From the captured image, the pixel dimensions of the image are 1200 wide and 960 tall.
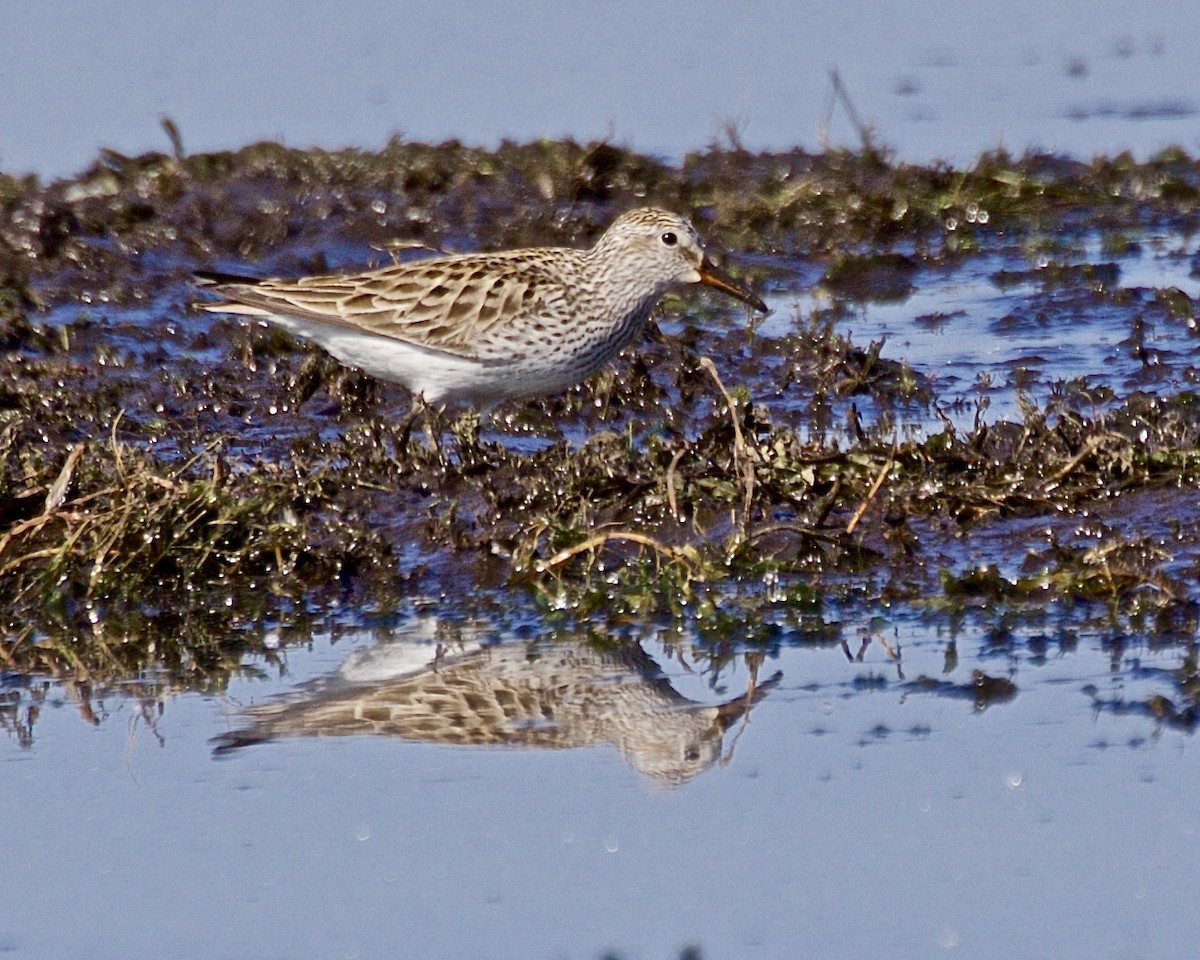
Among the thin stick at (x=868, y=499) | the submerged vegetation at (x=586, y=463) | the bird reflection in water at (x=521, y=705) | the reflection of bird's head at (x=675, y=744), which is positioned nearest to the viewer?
the reflection of bird's head at (x=675, y=744)

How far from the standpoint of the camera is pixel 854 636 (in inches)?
284

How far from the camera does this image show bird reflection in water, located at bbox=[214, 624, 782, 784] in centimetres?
643

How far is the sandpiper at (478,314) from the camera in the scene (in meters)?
9.02

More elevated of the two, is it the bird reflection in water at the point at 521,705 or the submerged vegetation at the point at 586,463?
the submerged vegetation at the point at 586,463

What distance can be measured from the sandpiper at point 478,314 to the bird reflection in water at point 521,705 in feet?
6.78

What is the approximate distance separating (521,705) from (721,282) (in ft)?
11.7

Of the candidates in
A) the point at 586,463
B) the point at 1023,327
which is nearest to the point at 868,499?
the point at 586,463

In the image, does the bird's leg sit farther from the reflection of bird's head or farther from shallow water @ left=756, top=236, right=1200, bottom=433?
the reflection of bird's head

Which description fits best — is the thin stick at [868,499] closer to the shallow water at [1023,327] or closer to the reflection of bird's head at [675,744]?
the reflection of bird's head at [675,744]

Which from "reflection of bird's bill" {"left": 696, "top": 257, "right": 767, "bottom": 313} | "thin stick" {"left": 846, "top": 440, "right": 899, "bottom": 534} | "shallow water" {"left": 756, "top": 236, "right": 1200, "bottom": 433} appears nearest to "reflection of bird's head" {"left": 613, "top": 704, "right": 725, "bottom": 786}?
"thin stick" {"left": 846, "top": 440, "right": 899, "bottom": 534}

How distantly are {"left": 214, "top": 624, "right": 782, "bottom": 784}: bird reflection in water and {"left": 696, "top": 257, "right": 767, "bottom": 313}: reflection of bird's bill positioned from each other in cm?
294

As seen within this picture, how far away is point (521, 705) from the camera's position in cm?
671

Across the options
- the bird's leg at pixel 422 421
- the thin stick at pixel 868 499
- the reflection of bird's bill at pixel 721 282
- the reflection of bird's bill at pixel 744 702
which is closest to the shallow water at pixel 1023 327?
the reflection of bird's bill at pixel 721 282

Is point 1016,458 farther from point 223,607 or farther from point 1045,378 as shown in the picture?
point 223,607
